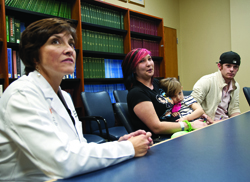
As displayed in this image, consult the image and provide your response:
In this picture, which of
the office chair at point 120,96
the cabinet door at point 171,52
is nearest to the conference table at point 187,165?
the office chair at point 120,96

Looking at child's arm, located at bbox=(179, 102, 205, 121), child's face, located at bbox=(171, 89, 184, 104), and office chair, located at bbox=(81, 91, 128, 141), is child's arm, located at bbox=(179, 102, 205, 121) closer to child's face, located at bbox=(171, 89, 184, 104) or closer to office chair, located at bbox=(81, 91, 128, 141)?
child's face, located at bbox=(171, 89, 184, 104)

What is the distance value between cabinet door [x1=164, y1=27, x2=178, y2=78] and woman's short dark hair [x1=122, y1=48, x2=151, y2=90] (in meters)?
3.33

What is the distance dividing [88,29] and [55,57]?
2.37 meters

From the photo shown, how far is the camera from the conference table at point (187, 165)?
0.55 m

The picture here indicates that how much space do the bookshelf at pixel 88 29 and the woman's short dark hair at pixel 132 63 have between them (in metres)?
1.32

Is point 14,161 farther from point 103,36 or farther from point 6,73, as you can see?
point 103,36

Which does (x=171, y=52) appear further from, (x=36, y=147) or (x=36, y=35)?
(x=36, y=147)

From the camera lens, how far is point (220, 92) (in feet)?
7.32

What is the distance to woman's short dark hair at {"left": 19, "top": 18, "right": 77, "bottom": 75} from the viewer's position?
0.91 meters

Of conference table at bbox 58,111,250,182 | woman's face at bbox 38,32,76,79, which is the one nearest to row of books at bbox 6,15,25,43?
woman's face at bbox 38,32,76,79

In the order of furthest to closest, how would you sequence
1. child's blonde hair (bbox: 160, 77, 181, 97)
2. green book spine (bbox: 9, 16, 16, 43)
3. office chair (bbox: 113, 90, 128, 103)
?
office chair (bbox: 113, 90, 128, 103), green book spine (bbox: 9, 16, 16, 43), child's blonde hair (bbox: 160, 77, 181, 97)

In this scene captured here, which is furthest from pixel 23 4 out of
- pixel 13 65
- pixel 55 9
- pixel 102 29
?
pixel 102 29

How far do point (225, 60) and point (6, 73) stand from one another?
8.26 feet

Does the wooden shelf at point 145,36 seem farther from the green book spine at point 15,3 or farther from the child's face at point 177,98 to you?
the child's face at point 177,98
